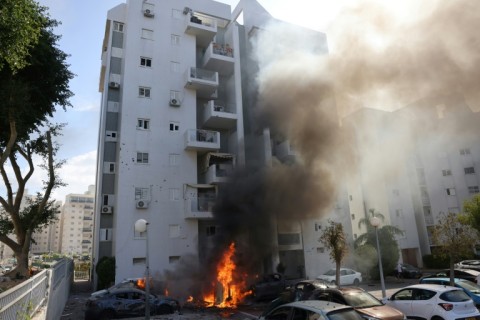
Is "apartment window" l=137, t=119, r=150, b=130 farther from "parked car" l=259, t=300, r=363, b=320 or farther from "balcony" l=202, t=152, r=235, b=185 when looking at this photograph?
"parked car" l=259, t=300, r=363, b=320

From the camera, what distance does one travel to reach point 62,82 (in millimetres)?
21359

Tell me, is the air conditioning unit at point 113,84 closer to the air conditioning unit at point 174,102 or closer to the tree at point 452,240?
the air conditioning unit at point 174,102

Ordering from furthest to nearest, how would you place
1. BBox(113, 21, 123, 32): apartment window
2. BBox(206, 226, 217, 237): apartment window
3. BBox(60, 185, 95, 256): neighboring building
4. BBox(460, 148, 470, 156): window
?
BBox(60, 185, 95, 256): neighboring building → BBox(460, 148, 470, 156): window → BBox(113, 21, 123, 32): apartment window → BBox(206, 226, 217, 237): apartment window

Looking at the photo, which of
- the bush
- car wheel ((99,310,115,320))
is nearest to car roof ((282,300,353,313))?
car wheel ((99,310,115,320))

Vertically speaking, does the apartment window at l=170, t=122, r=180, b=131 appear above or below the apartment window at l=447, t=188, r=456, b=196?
above

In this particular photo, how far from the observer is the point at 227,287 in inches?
756

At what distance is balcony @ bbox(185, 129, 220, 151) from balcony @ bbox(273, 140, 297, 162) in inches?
227

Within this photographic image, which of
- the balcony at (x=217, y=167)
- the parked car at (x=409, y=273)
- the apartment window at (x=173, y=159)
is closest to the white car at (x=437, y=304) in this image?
the balcony at (x=217, y=167)

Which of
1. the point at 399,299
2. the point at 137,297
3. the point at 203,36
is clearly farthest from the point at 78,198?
the point at 399,299

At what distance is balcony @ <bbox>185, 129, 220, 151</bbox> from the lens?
25.4 metres

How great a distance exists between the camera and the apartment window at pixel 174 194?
2492 centimetres

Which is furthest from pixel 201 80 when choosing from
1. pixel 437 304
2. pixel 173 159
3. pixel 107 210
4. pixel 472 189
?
pixel 472 189

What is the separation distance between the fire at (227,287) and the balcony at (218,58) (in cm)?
1650

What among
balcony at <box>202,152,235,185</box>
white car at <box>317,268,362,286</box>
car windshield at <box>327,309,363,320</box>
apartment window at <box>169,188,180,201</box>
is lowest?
white car at <box>317,268,362,286</box>
